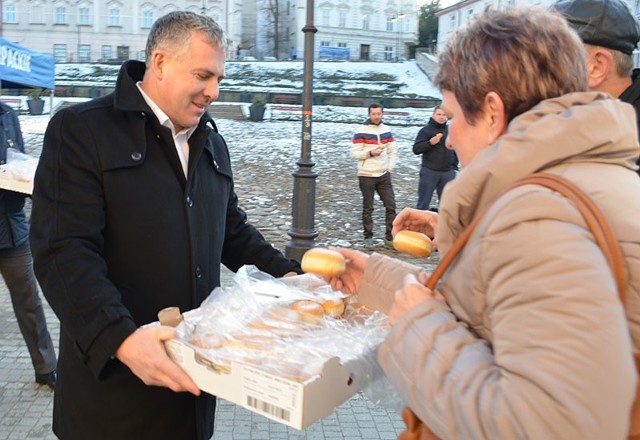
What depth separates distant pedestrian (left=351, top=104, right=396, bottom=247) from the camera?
29.5 ft

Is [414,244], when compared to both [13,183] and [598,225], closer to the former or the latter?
[598,225]

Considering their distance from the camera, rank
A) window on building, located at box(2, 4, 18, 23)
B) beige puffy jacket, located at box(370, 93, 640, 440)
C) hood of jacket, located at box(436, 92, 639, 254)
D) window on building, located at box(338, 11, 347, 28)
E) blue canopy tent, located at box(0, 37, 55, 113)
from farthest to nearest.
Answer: window on building, located at box(338, 11, 347, 28), window on building, located at box(2, 4, 18, 23), blue canopy tent, located at box(0, 37, 55, 113), hood of jacket, located at box(436, 92, 639, 254), beige puffy jacket, located at box(370, 93, 640, 440)

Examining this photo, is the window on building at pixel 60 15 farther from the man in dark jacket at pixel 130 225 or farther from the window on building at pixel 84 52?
the man in dark jacket at pixel 130 225

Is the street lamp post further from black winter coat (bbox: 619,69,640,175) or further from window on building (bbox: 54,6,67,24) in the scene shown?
window on building (bbox: 54,6,67,24)

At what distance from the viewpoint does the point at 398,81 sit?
46.5 m

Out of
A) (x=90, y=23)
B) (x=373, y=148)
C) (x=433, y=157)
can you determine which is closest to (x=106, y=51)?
(x=90, y=23)

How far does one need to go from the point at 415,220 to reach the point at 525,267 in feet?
4.09

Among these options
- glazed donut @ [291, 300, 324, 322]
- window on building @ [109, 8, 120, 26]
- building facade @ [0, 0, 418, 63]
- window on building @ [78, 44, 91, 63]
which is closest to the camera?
glazed donut @ [291, 300, 324, 322]

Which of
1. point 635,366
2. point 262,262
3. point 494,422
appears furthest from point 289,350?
point 262,262

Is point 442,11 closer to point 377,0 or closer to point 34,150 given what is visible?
point 377,0

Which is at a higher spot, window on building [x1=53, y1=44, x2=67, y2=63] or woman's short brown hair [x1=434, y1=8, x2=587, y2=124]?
window on building [x1=53, y1=44, x2=67, y2=63]

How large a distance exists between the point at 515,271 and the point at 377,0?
262 feet

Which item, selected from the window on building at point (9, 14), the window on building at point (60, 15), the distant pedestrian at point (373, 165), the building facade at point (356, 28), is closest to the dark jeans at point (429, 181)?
the distant pedestrian at point (373, 165)

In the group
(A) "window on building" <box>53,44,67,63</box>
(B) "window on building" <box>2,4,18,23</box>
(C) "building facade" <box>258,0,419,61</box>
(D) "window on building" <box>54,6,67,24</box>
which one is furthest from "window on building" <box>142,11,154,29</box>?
(C) "building facade" <box>258,0,419,61</box>
